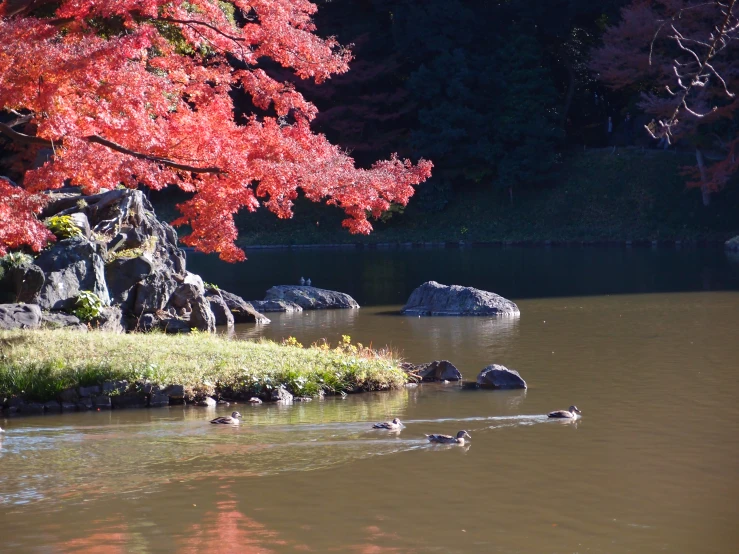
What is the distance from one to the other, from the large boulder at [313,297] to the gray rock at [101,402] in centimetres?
1180

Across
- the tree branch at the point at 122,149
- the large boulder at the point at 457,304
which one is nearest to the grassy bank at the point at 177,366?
the tree branch at the point at 122,149

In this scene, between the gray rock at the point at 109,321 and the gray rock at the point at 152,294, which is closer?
the gray rock at the point at 109,321

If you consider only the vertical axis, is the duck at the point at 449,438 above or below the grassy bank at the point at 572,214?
below

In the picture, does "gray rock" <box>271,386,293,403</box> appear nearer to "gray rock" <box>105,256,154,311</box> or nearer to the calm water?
the calm water

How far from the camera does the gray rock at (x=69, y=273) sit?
16438 millimetres

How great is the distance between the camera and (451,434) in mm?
10945

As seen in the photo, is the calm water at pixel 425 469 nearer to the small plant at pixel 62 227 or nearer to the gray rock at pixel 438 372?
the gray rock at pixel 438 372

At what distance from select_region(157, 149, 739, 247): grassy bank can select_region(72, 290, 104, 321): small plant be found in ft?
91.0

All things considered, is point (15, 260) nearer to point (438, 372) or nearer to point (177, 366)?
point (177, 366)

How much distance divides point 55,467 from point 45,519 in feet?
5.22

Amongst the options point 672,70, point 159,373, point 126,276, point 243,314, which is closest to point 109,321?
point 126,276

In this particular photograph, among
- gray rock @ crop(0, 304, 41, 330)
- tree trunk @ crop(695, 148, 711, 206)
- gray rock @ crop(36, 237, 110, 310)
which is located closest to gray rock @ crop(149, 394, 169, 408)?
gray rock @ crop(0, 304, 41, 330)

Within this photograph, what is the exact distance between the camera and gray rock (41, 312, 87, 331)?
15.5m

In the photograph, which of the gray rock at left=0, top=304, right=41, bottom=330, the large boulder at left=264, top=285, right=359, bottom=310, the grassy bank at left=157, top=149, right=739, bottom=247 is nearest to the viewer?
the gray rock at left=0, top=304, right=41, bottom=330
